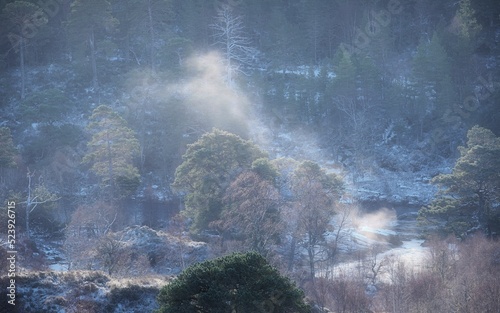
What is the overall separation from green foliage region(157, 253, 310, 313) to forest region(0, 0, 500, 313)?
4cm

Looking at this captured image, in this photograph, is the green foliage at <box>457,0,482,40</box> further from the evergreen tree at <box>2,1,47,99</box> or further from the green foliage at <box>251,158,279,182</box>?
the evergreen tree at <box>2,1,47,99</box>

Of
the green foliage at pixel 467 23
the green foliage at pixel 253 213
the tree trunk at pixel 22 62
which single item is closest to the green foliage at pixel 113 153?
the green foliage at pixel 253 213

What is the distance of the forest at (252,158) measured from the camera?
22.1 m

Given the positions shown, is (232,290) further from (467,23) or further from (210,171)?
(467,23)

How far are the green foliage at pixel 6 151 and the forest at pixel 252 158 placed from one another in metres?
0.23

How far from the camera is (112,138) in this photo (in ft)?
127

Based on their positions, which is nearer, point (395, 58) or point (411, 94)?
point (411, 94)

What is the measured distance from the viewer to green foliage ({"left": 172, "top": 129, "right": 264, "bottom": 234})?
31331mm

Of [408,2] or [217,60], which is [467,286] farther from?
[408,2]

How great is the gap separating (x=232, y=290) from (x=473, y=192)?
88.2 feet

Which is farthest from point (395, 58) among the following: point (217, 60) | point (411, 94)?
point (217, 60)

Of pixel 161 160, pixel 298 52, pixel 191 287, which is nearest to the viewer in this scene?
pixel 191 287

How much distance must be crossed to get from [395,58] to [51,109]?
5046cm

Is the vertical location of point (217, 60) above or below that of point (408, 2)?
below
